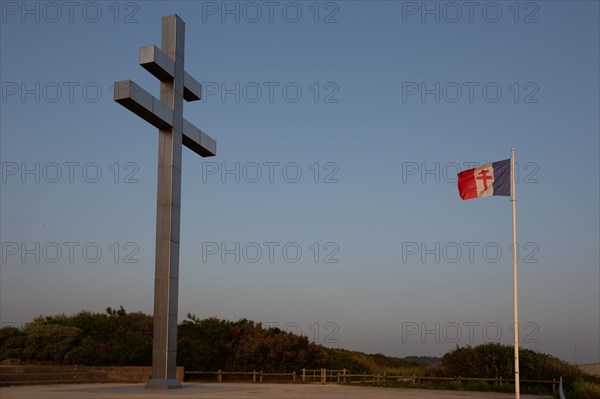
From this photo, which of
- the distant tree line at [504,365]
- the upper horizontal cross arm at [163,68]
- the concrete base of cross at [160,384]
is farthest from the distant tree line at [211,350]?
the upper horizontal cross arm at [163,68]

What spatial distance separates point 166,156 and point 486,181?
11.2 metres

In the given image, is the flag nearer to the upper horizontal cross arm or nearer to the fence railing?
the upper horizontal cross arm

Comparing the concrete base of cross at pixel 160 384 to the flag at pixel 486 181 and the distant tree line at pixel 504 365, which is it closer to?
the flag at pixel 486 181

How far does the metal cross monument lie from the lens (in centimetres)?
2242

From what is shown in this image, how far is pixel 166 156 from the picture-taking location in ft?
78.2

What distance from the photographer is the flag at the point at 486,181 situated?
1914 cm

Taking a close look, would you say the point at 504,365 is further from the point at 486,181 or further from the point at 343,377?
the point at 486,181

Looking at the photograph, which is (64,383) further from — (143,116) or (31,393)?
(143,116)

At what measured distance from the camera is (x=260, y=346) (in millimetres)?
40844

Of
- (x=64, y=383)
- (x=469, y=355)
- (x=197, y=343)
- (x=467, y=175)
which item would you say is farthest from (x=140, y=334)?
(x=467, y=175)

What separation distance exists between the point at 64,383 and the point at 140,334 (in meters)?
13.6

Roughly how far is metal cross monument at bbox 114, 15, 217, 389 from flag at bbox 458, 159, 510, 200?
10056mm

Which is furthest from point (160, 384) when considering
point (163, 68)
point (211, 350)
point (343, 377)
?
point (211, 350)

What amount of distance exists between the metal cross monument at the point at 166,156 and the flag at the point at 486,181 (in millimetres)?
10056
